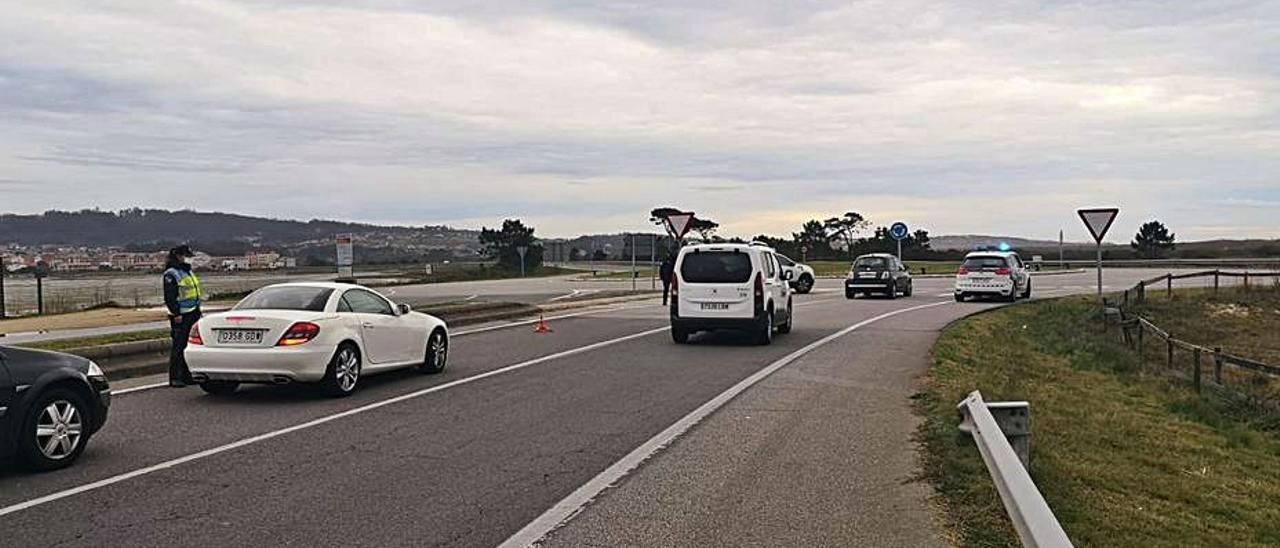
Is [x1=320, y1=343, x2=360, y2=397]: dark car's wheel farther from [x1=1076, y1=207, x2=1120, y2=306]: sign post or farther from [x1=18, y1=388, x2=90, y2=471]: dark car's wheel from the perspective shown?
[x1=1076, y1=207, x2=1120, y2=306]: sign post

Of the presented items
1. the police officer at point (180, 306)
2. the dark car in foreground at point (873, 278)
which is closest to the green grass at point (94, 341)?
the police officer at point (180, 306)

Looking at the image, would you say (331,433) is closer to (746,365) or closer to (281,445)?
(281,445)

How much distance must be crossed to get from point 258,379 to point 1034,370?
11509 millimetres

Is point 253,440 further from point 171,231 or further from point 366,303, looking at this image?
point 171,231

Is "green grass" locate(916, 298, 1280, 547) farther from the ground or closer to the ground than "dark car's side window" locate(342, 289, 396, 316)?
closer to the ground

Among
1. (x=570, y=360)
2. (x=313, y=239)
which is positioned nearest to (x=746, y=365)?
(x=570, y=360)

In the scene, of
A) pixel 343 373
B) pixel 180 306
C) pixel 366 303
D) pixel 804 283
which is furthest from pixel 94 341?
pixel 804 283

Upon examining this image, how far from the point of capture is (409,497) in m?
7.55

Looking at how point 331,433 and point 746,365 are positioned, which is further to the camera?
point 746,365

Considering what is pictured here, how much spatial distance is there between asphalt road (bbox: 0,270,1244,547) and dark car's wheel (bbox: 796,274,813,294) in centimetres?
2779

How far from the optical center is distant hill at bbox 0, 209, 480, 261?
52.2 m

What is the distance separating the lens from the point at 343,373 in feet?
41.9

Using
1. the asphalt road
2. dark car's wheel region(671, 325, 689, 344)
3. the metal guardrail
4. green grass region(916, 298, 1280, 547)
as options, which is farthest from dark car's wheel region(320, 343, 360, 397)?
dark car's wheel region(671, 325, 689, 344)

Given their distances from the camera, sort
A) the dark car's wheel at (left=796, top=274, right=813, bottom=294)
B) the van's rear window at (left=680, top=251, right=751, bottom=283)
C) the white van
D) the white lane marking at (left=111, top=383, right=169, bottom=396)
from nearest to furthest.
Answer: the white lane marking at (left=111, top=383, right=169, bottom=396) → the white van → the van's rear window at (left=680, top=251, right=751, bottom=283) → the dark car's wheel at (left=796, top=274, right=813, bottom=294)
